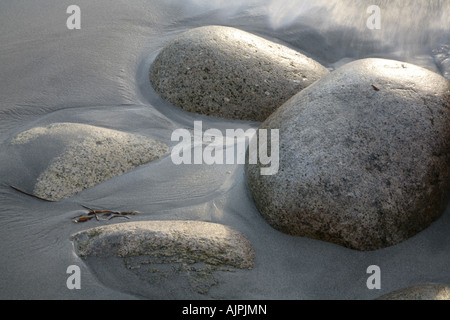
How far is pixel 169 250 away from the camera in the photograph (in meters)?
2.18

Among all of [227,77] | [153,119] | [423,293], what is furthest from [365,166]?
[153,119]

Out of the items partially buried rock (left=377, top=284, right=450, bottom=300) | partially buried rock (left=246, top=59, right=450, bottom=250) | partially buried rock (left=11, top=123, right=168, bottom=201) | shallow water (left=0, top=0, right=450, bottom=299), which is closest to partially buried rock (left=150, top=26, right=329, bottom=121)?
shallow water (left=0, top=0, right=450, bottom=299)

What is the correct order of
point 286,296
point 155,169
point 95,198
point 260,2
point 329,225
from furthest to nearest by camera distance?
1. point 260,2
2. point 155,169
3. point 95,198
4. point 329,225
5. point 286,296

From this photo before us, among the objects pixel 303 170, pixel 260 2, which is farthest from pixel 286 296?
pixel 260 2

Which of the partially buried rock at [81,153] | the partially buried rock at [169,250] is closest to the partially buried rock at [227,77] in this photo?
the partially buried rock at [81,153]

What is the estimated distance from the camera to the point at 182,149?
3105 millimetres

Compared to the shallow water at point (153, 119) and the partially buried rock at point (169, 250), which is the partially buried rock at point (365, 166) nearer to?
the shallow water at point (153, 119)

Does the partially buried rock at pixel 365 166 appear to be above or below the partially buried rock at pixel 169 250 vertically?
above

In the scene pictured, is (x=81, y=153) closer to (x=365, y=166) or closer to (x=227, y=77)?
(x=227, y=77)

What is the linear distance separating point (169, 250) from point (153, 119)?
1504 millimetres

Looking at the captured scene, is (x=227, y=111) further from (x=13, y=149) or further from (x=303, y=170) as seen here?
(x=13, y=149)

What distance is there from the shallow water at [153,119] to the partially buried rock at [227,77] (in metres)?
0.12

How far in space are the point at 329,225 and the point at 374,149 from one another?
19.6 inches

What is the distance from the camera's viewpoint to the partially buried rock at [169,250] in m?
2.13
